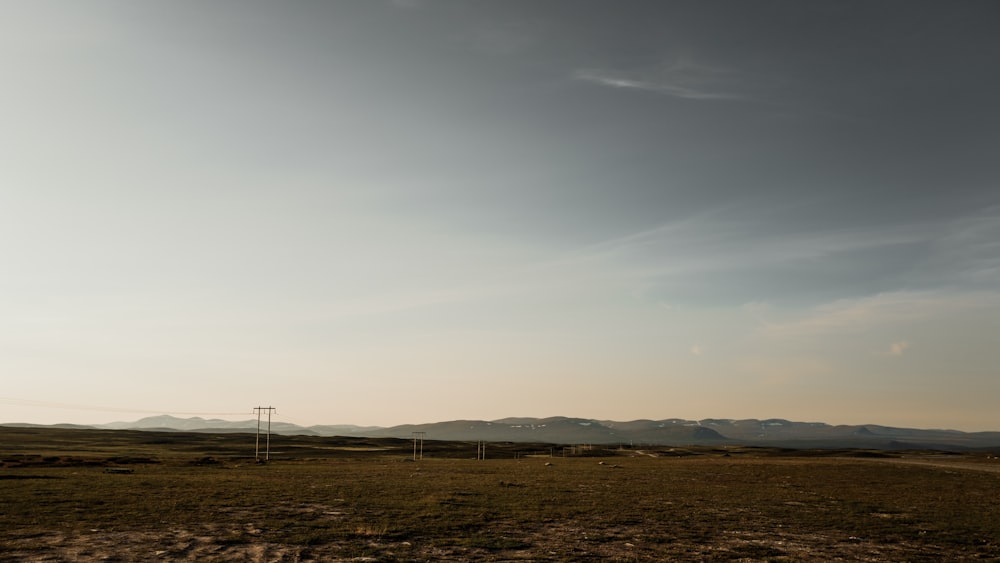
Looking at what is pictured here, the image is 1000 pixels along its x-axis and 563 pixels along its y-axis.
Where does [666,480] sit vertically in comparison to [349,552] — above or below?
below

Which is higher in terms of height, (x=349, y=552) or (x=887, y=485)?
(x=349, y=552)

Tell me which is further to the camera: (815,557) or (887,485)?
(887,485)

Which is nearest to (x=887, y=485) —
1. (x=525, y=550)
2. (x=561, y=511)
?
(x=561, y=511)

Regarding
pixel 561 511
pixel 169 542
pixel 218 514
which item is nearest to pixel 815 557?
pixel 561 511

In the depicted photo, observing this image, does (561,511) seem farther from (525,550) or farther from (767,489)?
(767,489)

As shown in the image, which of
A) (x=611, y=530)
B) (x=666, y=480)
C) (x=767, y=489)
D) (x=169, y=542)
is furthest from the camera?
(x=666, y=480)

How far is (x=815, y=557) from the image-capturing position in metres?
24.5

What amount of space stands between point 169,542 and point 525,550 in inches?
629

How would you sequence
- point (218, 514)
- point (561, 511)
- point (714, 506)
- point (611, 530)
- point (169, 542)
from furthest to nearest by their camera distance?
point (714, 506) < point (561, 511) < point (218, 514) < point (611, 530) < point (169, 542)

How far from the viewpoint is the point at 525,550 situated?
25.0m

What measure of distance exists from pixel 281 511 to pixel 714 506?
3046 centimetres

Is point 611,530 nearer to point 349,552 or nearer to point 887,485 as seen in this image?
point 349,552

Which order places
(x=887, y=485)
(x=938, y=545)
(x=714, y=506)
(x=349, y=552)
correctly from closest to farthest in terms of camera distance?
(x=349, y=552), (x=938, y=545), (x=714, y=506), (x=887, y=485)

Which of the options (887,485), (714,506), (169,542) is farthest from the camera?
(887,485)
